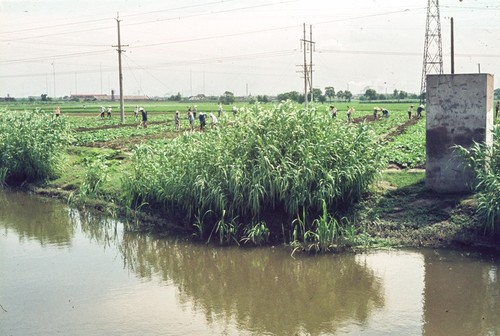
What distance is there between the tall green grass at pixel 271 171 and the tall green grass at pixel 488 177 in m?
2.22

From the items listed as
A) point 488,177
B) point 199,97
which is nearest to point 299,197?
point 488,177

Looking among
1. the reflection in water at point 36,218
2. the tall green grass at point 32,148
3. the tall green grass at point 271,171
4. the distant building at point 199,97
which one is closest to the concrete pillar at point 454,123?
the tall green grass at point 271,171

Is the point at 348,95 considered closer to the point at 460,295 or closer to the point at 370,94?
the point at 370,94

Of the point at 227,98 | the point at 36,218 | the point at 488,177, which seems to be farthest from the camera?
the point at 227,98

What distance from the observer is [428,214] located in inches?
547

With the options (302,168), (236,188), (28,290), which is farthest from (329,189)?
(28,290)

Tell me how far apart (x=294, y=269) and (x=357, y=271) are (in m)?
1.28

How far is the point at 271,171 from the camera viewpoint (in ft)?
45.2

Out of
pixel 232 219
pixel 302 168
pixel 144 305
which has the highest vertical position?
pixel 302 168

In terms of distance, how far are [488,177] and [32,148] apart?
51.4 feet

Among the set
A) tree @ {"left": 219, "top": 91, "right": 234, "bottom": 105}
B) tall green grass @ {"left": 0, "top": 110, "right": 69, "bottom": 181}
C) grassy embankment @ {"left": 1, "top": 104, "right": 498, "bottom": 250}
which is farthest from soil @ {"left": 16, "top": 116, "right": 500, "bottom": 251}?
tree @ {"left": 219, "top": 91, "right": 234, "bottom": 105}

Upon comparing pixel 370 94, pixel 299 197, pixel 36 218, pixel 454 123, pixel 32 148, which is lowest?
pixel 36 218

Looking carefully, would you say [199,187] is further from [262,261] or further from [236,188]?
[262,261]

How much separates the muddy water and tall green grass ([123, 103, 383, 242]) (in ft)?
3.54
